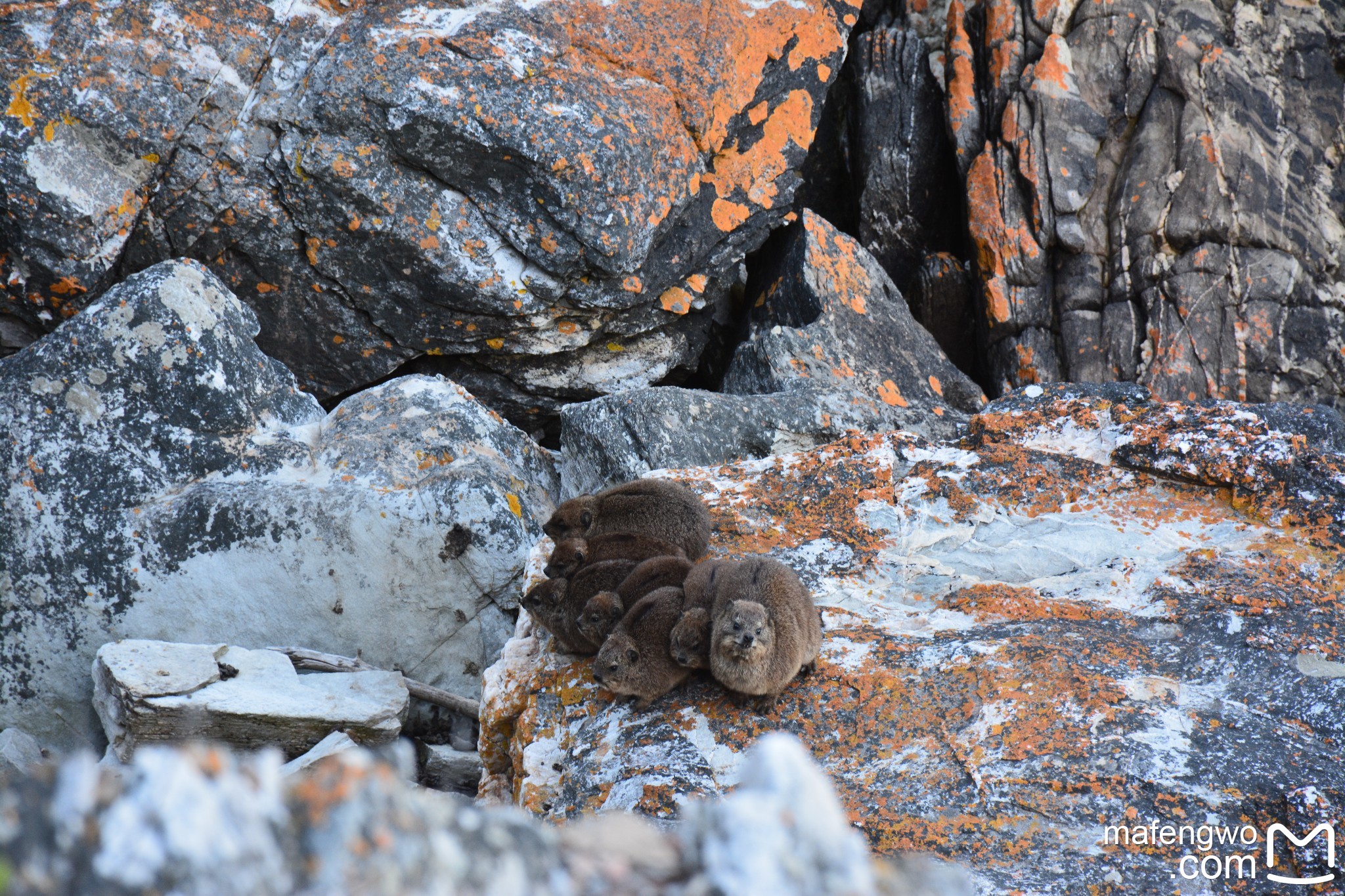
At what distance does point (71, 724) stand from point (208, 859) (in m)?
6.06

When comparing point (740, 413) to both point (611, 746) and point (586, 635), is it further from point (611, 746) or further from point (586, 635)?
point (611, 746)

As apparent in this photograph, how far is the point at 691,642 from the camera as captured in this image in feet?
14.2

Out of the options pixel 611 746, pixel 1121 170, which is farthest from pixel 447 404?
pixel 1121 170

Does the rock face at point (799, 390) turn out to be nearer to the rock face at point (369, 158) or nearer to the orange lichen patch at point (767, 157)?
the orange lichen patch at point (767, 157)

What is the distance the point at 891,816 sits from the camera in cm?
357

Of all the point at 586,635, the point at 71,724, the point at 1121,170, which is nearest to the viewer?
the point at 586,635

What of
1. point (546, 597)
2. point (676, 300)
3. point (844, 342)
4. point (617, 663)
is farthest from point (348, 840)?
point (676, 300)

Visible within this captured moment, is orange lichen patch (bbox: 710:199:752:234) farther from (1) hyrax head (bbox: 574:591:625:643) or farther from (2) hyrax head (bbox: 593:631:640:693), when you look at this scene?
(2) hyrax head (bbox: 593:631:640:693)

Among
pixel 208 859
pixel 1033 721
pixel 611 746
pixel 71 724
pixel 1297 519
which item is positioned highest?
pixel 1297 519

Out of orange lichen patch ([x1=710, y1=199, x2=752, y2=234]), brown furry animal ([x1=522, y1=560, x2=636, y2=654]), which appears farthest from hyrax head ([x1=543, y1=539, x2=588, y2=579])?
orange lichen patch ([x1=710, y1=199, x2=752, y2=234])

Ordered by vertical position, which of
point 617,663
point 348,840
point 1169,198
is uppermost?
point 1169,198

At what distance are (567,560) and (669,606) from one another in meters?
0.97

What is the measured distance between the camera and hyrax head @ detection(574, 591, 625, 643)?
479cm

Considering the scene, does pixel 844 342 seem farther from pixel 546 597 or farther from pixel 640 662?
pixel 640 662
